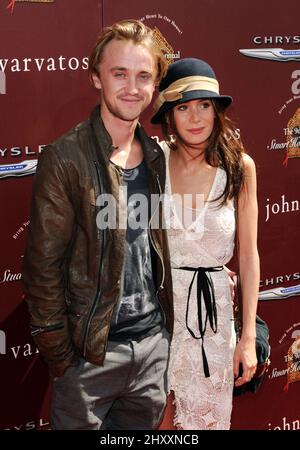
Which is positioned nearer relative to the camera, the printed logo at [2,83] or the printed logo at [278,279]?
the printed logo at [2,83]

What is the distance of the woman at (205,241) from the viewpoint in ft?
8.34

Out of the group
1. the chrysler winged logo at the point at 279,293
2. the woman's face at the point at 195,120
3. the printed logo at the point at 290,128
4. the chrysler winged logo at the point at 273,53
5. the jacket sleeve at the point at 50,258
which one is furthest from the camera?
the chrysler winged logo at the point at 279,293

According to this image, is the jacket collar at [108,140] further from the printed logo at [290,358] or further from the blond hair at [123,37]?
the printed logo at [290,358]

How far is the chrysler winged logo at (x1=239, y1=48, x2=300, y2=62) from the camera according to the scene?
10.6 ft

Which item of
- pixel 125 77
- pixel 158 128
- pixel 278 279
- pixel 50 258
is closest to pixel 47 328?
pixel 50 258

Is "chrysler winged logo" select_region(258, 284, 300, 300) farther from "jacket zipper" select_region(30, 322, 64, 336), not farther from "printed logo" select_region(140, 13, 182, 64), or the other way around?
"jacket zipper" select_region(30, 322, 64, 336)

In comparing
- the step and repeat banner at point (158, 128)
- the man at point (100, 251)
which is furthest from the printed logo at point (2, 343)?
the man at point (100, 251)

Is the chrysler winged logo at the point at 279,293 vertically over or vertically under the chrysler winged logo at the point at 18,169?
under

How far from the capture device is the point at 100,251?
2.37 meters

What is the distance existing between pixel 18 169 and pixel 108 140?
0.54 meters

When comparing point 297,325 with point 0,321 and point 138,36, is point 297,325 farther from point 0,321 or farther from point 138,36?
point 138,36

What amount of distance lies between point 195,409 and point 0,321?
825 mm

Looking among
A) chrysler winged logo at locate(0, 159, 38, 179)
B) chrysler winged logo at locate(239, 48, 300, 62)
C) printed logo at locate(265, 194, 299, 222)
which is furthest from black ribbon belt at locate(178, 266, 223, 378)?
chrysler winged logo at locate(239, 48, 300, 62)

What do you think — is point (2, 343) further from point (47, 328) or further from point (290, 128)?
point (290, 128)
